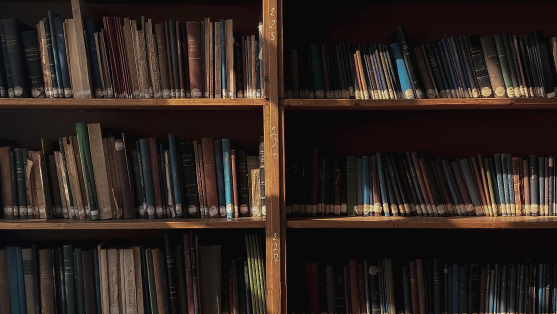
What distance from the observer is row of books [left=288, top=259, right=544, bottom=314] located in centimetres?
177

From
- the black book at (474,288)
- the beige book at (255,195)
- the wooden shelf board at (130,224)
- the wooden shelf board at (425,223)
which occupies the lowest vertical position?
the black book at (474,288)

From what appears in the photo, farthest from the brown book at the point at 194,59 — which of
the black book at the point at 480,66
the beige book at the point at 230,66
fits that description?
the black book at the point at 480,66

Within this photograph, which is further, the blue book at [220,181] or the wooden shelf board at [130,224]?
the blue book at [220,181]

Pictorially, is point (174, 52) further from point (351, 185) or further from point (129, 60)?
point (351, 185)

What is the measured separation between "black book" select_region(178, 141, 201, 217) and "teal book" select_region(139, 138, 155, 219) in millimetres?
120

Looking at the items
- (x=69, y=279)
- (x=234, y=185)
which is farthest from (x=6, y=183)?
(x=234, y=185)

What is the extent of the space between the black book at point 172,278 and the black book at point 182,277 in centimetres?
2

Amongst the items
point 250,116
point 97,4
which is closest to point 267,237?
point 250,116

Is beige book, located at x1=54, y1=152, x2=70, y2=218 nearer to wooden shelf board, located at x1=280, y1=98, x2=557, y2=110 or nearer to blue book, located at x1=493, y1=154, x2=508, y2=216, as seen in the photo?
wooden shelf board, located at x1=280, y1=98, x2=557, y2=110

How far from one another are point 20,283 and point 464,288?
66.3 inches

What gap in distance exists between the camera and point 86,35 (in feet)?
5.62

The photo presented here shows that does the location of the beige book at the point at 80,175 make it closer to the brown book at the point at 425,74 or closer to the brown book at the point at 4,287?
the brown book at the point at 4,287

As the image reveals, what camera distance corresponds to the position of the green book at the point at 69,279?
5.63 feet

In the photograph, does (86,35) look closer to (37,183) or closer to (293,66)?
(37,183)
